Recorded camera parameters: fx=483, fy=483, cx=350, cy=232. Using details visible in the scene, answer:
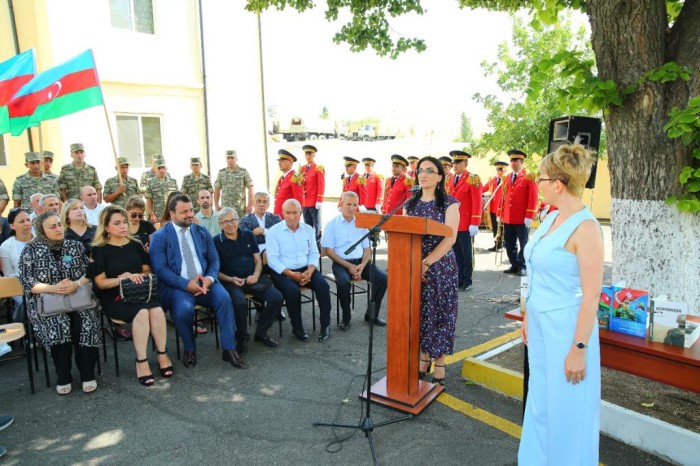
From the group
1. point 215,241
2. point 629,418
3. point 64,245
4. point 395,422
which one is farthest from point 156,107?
point 629,418

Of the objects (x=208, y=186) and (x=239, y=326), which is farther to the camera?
(x=208, y=186)

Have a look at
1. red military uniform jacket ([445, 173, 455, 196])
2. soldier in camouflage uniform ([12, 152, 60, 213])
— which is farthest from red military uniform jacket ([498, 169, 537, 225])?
soldier in camouflage uniform ([12, 152, 60, 213])

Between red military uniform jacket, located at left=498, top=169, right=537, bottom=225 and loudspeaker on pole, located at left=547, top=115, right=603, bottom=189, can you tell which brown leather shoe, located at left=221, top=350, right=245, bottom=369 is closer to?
loudspeaker on pole, located at left=547, top=115, right=603, bottom=189

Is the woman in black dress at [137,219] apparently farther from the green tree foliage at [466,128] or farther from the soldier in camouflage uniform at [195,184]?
the green tree foliage at [466,128]

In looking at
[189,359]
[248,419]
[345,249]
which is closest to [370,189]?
[345,249]

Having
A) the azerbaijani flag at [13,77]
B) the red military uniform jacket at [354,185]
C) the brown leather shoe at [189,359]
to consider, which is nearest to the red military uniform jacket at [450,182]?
the red military uniform jacket at [354,185]

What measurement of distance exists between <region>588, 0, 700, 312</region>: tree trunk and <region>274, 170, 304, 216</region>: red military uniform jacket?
6.46 metres

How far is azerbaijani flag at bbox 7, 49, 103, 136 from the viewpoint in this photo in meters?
6.70

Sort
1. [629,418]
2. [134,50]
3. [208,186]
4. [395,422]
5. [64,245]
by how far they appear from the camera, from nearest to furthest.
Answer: [629,418] < [395,422] < [64,245] < [208,186] < [134,50]

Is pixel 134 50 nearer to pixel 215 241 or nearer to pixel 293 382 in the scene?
pixel 215 241

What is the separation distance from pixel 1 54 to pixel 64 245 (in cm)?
743

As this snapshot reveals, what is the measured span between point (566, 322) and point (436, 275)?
64.3 inches

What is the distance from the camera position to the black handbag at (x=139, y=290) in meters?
4.48

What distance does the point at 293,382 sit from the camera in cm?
443
